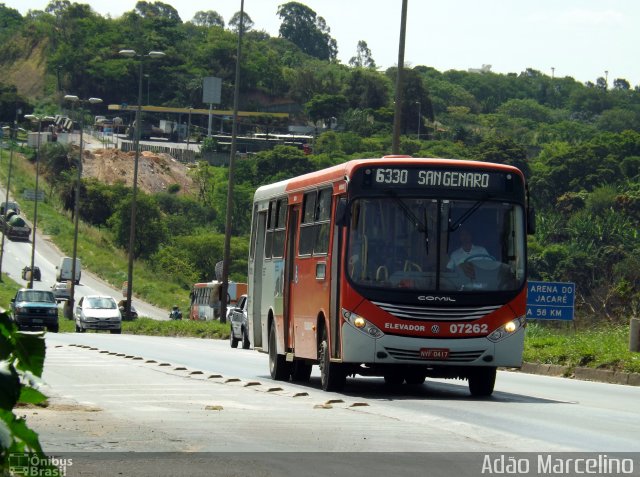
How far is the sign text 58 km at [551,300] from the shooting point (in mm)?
27000

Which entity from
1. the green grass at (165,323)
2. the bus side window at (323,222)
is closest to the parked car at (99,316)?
the green grass at (165,323)

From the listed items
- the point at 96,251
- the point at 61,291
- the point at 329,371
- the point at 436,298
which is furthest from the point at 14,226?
the point at 436,298

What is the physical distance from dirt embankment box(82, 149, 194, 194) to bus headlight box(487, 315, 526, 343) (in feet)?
481

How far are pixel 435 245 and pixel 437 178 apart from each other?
3.04 ft

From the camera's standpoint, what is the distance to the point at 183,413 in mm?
14219

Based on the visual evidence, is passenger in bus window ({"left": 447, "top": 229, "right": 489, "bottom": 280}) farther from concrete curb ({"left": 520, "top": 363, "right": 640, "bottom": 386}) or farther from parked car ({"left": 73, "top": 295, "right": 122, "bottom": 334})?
parked car ({"left": 73, "top": 295, "right": 122, "bottom": 334})

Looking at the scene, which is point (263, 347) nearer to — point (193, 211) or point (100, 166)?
point (193, 211)

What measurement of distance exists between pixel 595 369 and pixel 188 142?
173 m

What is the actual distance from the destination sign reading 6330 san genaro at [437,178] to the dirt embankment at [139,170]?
145979 mm

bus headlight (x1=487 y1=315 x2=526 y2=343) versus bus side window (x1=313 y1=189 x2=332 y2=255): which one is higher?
bus side window (x1=313 y1=189 x2=332 y2=255)

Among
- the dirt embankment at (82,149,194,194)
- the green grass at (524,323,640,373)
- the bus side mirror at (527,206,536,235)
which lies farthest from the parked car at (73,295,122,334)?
the dirt embankment at (82,149,194,194)

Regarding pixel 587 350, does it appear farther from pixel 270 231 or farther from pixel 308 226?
pixel 308 226

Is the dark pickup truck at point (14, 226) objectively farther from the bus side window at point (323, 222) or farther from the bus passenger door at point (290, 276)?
the bus side window at point (323, 222)

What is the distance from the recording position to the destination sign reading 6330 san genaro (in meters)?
17.7
